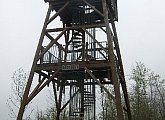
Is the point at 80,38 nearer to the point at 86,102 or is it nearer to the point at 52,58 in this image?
the point at 52,58

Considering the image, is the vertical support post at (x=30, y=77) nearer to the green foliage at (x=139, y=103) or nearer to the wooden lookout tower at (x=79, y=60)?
the wooden lookout tower at (x=79, y=60)

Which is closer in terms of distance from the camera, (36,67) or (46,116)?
(36,67)

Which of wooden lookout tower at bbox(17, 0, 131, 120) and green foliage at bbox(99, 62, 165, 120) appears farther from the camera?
green foliage at bbox(99, 62, 165, 120)

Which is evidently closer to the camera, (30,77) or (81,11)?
(30,77)

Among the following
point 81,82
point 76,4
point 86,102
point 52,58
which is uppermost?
point 76,4

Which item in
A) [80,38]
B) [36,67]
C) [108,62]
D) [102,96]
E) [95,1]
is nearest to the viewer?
[108,62]

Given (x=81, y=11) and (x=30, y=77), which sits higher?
(x=81, y=11)

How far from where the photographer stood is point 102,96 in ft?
90.3

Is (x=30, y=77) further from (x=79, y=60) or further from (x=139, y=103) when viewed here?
(x=139, y=103)

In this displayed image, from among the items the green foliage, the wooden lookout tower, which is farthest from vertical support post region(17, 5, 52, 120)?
the green foliage

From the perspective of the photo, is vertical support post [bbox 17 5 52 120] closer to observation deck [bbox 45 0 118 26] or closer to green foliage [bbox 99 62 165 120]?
observation deck [bbox 45 0 118 26]

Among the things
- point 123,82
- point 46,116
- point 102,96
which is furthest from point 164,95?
point 123,82

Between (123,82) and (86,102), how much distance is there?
2.15 m

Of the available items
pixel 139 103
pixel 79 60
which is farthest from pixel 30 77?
pixel 139 103
